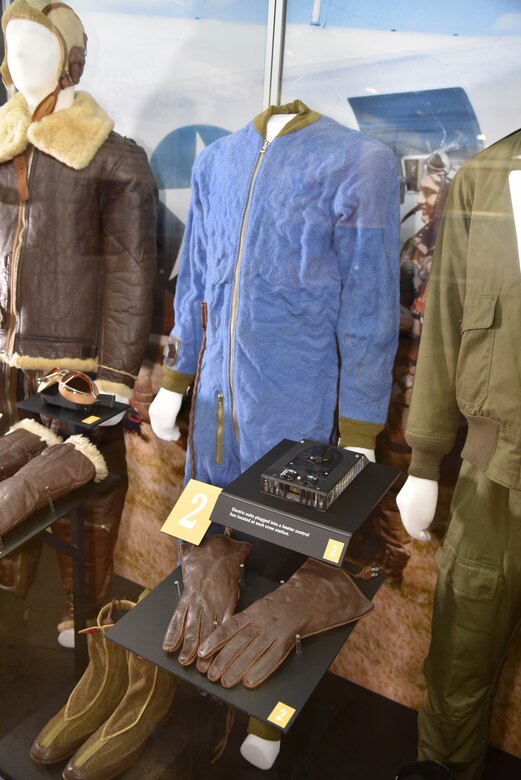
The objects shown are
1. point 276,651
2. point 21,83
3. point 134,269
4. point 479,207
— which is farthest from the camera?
point 134,269

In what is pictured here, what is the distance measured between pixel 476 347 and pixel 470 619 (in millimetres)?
614

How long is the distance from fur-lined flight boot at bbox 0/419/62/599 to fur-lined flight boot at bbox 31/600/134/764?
33cm

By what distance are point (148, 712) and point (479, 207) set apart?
1383mm

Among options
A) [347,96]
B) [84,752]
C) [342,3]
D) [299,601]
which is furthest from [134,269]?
[84,752]

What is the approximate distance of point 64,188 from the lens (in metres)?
1.79

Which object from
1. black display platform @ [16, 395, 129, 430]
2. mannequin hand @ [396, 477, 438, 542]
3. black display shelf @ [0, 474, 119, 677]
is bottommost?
black display shelf @ [0, 474, 119, 677]

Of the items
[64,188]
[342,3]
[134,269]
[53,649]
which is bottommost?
[53,649]

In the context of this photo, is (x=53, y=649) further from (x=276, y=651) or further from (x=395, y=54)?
(x=395, y=54)

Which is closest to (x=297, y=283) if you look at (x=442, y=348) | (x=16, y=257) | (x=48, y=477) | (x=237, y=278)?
(x=237, y=278)

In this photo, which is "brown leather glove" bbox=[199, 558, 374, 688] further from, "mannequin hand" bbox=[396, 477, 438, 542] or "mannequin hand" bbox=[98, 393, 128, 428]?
"mannequin hand" bbox=[98, 393, 128, 428]

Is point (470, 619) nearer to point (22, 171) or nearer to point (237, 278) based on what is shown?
point (237, 278)

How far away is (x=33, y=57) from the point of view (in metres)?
1.67

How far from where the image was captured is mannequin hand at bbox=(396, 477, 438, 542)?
1.37 meters

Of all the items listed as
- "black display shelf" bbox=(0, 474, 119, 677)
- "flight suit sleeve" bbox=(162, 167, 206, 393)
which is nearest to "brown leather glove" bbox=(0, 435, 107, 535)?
"black display shelf" bbox=(0, 474, 119, 677)
